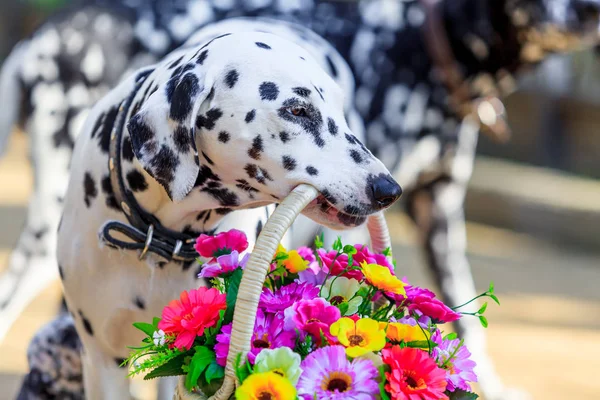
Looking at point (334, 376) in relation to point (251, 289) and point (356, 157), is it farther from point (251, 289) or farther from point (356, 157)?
point (356, 157)

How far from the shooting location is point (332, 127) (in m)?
2.10

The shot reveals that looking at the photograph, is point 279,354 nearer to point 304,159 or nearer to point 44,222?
point 304,159

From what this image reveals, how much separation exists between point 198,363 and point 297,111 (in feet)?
1.94

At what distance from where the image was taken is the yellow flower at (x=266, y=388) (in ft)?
5.33

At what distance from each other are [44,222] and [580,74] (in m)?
5.84

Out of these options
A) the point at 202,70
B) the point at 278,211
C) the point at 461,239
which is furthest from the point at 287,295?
the point at 461,239

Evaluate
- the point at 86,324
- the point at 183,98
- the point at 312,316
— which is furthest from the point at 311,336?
the point at 86,324

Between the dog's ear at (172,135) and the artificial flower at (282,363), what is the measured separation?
0.56 meters

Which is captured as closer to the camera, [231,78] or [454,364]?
[454,364]

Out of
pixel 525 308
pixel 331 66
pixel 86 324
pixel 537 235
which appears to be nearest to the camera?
pixel 86 324

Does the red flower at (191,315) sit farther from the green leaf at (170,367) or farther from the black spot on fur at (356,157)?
the black spot on fur at (356,157)

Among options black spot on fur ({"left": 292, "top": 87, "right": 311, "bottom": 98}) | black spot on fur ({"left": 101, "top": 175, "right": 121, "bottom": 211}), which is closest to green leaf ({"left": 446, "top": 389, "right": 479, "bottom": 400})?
black spot on fur ({"left": 292, "top": 87, "right": 311, "bottom": 98})

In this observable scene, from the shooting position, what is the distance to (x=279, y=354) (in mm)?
1685

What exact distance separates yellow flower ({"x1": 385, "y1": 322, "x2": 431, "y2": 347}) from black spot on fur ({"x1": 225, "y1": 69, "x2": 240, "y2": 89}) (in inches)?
25.1
